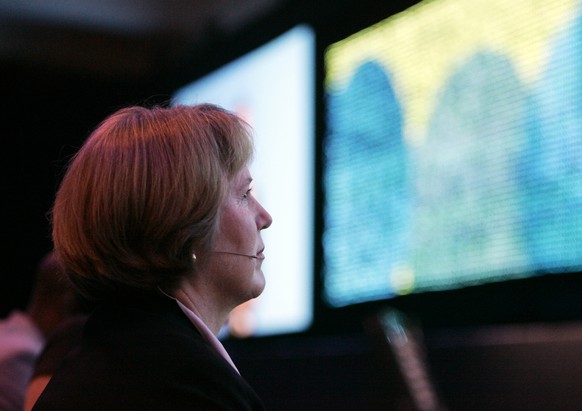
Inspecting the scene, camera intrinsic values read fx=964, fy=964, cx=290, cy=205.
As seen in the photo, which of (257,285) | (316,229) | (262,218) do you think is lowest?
(316,229)

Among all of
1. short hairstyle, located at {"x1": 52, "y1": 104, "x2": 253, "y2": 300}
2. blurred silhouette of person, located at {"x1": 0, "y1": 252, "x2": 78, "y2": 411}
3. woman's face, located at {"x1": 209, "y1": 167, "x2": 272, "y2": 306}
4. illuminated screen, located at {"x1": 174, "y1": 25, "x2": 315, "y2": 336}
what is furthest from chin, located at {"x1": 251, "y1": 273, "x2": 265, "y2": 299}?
illuminated screen, located at {"x1": 174, "y1": 25, "x2": 315, "y2": 336}

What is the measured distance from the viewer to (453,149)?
314 centimetres

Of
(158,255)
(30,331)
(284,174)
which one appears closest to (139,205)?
(158,255)

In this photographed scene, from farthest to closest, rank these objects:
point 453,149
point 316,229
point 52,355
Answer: point 316,229 < point 453,149 < point 52,355

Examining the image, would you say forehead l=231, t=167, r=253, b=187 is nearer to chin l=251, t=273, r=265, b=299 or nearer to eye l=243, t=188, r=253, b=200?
eye l=243, t=188, r=253, b=200

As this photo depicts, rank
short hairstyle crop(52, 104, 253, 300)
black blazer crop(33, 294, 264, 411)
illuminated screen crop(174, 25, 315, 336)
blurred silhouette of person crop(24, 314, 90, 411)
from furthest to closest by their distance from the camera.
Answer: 1. illuminated screen crop(174, 25, 315, 336)
2. blurred silhouette of person crop(24, 314, 90, 411)
3. short hairstyle crop(52, 104, 253, 300)
4. black blazer crop(33, 294, 264, 411)

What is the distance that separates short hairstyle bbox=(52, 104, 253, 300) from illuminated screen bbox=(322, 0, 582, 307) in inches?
56.0

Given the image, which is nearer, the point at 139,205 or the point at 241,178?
the point at 139,205

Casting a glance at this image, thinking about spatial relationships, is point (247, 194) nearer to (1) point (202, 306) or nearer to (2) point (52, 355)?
(1) point (202, 306)

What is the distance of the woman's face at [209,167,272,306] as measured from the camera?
5.41 feet

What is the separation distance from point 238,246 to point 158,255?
0.17m

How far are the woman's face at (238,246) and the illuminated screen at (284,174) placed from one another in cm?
221

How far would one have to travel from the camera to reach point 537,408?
102 inches

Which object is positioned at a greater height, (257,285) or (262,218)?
(262,218)
